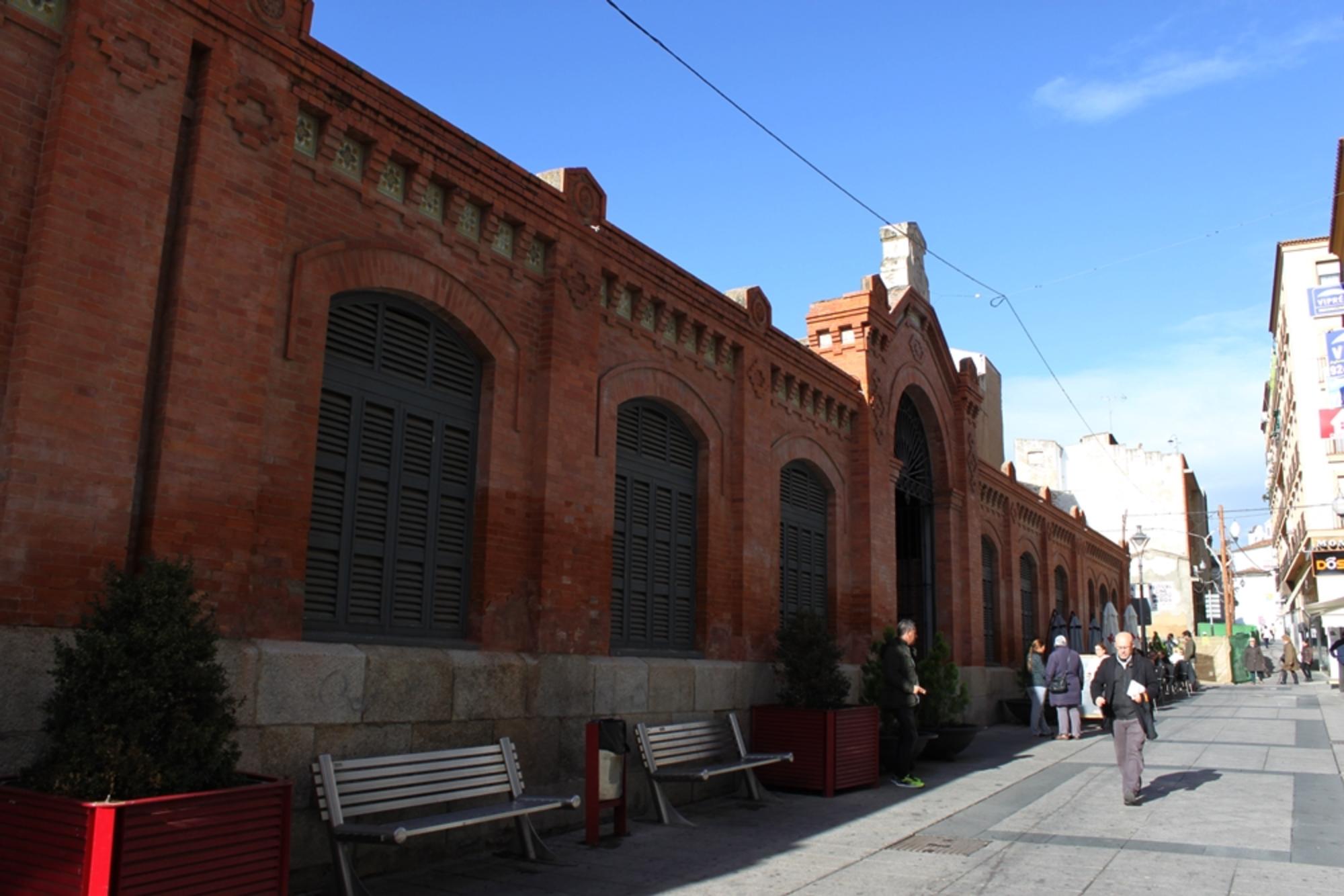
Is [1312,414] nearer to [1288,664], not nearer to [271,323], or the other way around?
[1288,664]

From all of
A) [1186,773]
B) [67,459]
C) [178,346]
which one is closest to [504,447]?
[178,346]

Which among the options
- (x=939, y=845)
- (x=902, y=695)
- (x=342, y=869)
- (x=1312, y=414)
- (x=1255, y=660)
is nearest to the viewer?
(x=342, y=869)

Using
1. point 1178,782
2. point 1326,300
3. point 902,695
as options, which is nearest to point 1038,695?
point 1178,782

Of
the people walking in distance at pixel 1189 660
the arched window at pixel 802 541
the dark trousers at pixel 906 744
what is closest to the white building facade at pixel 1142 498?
the people walking in distance at pixel 1189 660

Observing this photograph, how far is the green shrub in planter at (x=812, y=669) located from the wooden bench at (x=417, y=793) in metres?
4.29

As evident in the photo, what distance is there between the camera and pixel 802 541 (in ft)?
47.9

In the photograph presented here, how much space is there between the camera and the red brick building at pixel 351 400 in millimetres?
5984

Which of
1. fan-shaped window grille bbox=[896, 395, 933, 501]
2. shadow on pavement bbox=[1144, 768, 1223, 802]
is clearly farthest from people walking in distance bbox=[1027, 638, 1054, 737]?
shadow on pavement bbox=[1144, 768, 1223, 802]

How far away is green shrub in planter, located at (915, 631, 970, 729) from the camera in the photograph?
45.0 ft

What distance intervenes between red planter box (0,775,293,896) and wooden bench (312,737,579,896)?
101cm

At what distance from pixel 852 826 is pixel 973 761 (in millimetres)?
5479

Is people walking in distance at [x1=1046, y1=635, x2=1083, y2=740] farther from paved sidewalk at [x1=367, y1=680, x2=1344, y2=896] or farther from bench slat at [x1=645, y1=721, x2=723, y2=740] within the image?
bench slat at [x1=645, y1=721, x2=723, y2=740]

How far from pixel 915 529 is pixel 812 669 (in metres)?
8.46

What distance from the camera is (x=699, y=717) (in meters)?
11.2
